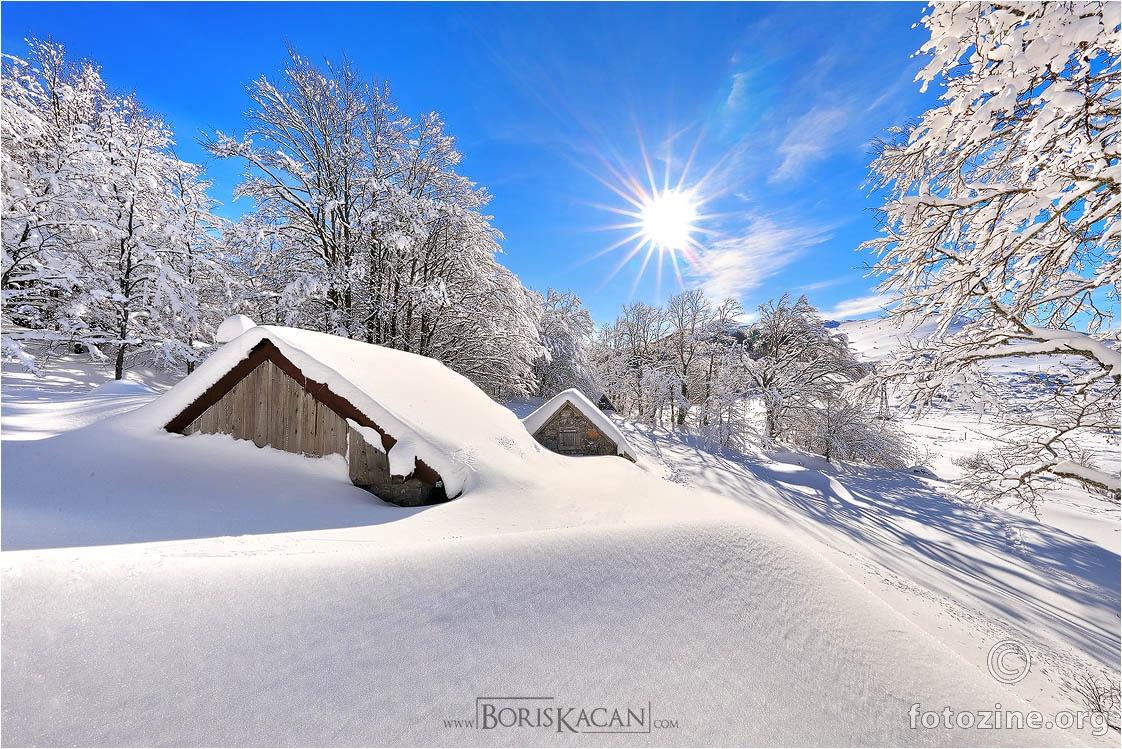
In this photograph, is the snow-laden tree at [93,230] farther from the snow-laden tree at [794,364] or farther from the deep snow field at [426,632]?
the snow-laden tree at [794,364]

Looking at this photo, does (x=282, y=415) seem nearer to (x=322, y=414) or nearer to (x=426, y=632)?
(x=322, y=414)

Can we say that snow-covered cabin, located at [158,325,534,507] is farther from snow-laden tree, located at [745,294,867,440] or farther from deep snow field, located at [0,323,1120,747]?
snow-laden tree, located at [745,294,867,440]

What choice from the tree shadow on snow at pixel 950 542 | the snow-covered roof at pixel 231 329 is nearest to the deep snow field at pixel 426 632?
the snow-covered roof at pixel 231 329

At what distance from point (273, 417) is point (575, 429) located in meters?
7.09

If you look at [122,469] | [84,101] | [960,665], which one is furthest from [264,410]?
[84,101]

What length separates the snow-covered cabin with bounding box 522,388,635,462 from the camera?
10391mm

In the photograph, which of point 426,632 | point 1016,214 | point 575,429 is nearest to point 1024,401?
point 1016,214

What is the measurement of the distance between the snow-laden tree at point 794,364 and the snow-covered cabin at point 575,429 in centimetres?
1079

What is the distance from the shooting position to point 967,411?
16.1 ft

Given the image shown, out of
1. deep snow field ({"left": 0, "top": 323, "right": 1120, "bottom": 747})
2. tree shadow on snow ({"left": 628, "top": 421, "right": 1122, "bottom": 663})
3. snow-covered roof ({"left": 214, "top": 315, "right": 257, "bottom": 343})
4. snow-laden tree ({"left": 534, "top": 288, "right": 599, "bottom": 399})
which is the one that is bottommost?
tree shadow on snow ({"left": 628, "top": 421, "right": 1122, "bottom": 663})

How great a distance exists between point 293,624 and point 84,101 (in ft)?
72.5

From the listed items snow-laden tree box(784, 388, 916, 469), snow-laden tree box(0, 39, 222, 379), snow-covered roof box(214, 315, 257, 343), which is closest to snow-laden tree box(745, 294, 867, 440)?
snow-laden tree box(784, 388, 916, 469)

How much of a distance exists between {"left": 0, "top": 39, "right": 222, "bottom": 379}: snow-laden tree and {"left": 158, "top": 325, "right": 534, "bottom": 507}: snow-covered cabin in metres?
5.70

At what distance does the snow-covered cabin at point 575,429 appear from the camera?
10.4 m
